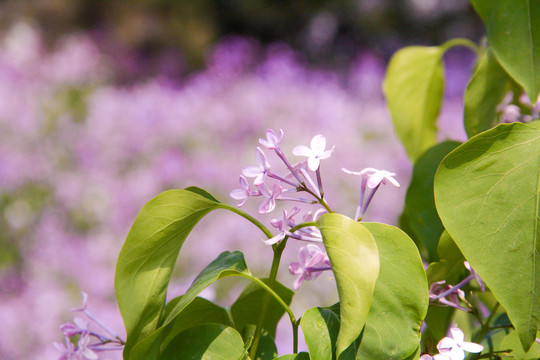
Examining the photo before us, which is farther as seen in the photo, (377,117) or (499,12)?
(377,117)

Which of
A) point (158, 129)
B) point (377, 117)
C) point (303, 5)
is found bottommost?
point (377, 117)

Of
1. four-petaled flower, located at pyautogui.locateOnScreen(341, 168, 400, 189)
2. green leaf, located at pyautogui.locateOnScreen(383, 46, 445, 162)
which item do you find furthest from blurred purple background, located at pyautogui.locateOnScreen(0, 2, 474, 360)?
four-petaled flower, located at pyautogui.locateOnScreen(341, 168, 400, 189)

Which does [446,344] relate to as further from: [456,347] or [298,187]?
[298,187]

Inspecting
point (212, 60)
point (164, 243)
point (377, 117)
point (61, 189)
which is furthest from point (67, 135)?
point (164, 243)

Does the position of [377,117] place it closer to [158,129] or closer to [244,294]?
[158,129]

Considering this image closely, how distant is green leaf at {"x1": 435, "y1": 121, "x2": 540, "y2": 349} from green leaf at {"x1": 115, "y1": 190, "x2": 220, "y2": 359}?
5.8 inches

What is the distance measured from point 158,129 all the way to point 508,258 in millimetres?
2261

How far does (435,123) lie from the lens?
24.8 inches

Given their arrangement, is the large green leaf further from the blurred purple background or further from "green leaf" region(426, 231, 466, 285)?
the blurred purple background

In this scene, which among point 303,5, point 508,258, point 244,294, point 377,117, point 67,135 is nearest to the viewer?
point 508,258

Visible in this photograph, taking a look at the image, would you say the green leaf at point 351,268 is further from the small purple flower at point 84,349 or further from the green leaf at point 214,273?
the small purple flower at point 84,349

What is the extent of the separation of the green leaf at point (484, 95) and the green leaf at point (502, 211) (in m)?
0.12

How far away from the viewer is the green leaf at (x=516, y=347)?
38 centimetres

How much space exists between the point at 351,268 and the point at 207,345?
0.10 m
